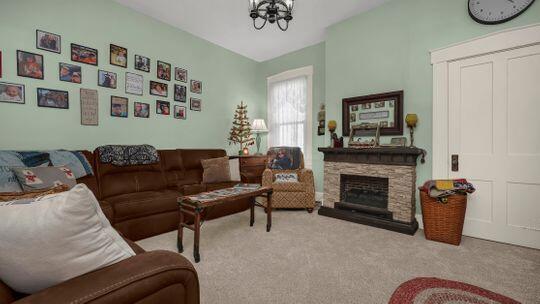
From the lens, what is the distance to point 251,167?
4316 mm

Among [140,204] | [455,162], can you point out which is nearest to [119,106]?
[140,204]

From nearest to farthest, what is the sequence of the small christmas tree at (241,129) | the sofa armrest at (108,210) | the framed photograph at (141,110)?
1. the sofa armrest at (108,210)
2. the framed photograph at (141,110)
3. the small christmas tree at (241,129)

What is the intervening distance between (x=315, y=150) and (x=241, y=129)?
1.51 metres

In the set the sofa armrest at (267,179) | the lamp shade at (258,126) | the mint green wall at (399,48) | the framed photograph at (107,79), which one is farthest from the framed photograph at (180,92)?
the mint green wall at (399,48)

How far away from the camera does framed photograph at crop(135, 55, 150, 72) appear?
3426mm

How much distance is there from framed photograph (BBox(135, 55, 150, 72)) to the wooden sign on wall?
693 mm

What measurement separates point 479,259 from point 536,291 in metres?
0.48

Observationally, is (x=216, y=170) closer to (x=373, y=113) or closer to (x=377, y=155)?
(x=377, y=155)

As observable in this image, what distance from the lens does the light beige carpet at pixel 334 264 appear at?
5.43ft

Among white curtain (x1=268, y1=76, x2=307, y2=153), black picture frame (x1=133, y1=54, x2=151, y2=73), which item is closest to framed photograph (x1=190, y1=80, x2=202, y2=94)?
black picture frame (x1=133, y1=54, x2=151, y2=73)

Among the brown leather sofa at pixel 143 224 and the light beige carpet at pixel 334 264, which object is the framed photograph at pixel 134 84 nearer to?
the brown leather sofa at pixel 143 224

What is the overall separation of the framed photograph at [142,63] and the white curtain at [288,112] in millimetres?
2443

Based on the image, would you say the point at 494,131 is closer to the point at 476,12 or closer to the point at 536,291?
the point at 476,12

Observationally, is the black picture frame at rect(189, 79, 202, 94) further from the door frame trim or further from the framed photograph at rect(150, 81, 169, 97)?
the door frame trim
